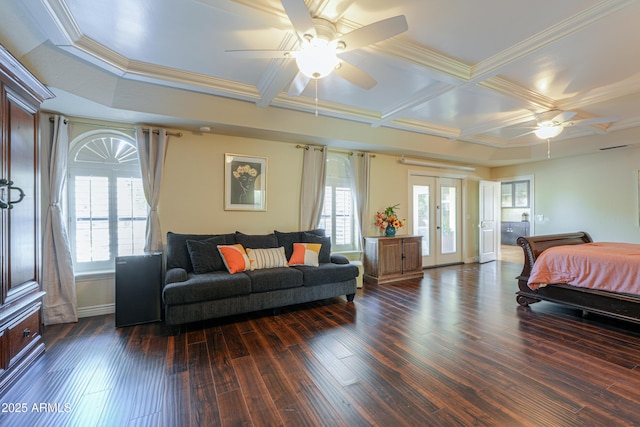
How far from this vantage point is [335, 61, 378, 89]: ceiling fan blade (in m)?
2.24

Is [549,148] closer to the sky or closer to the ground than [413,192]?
closer to the sky

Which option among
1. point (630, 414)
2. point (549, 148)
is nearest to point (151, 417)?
point (630, 414)

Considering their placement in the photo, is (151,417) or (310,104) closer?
(151,417)

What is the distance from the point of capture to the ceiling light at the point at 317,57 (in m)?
2.01

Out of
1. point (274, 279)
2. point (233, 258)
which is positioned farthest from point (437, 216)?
point (233, 258)

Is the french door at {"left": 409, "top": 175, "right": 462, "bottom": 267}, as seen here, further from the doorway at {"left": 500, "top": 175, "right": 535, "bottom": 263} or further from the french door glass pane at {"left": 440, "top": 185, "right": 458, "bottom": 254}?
the doorway at {"left": 500, "top": 175, "right": 535, "bottom": 263}

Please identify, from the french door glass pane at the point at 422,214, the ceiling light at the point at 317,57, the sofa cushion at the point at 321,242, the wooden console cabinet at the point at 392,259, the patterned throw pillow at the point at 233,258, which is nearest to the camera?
the ceiling light at the point at 317,57

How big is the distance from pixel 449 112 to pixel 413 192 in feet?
7.10

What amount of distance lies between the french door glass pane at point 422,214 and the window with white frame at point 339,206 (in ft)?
5.55

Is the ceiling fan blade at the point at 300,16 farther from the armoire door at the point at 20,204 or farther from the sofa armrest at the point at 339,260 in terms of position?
the sofa armrest at the point at 339,260

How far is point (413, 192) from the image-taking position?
6.15 metres

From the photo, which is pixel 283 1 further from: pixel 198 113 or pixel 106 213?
pixel 106 213

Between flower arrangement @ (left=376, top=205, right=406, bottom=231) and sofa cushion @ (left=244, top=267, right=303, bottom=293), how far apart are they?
2.41m

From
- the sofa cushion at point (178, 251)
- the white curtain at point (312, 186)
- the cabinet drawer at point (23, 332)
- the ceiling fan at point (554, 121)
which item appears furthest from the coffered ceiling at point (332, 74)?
the cabinet drawer at point (23, 332)
